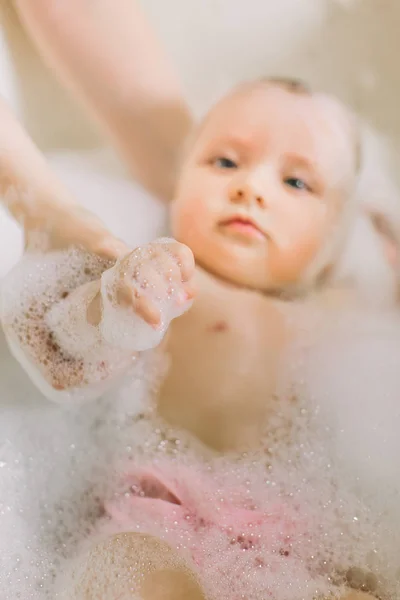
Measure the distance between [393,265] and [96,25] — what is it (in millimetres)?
522

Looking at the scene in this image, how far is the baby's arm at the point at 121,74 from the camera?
0.90 meters

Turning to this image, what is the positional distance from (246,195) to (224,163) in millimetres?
63

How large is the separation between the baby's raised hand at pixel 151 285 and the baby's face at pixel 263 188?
21cm

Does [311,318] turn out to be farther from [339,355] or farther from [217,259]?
[217,259]

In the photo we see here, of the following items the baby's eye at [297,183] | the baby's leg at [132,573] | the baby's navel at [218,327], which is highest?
the baby's eye at [297,183]

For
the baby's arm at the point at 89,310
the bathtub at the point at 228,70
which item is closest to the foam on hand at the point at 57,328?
the baby's arm at the point at 89,310

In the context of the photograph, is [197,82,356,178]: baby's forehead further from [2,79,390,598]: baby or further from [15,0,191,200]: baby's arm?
[15,0,191,200]: baby's arm

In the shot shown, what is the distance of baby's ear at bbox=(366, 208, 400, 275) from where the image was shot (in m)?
0.90

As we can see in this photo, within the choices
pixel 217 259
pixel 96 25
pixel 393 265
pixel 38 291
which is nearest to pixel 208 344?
pixel 217 259

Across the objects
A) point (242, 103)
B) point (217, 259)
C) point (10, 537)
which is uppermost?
point (242, 103)

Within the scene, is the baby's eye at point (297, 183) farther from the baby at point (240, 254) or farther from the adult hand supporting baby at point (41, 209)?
the adult hand supporting baby at point (41, 209)

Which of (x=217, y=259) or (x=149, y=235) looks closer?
(x=217, y=259)

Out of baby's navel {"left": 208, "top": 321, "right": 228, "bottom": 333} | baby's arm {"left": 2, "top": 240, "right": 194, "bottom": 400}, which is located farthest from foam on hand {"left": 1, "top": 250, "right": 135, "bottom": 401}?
baby's navel {"left": 208, "top": 321, "right": 228, "bottom": 333}

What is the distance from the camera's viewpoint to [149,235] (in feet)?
3.18
